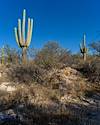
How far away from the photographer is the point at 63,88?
11.9 m

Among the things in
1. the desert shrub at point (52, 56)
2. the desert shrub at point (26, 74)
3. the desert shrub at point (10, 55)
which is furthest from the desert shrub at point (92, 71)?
the desert shrub at point (10, 55)

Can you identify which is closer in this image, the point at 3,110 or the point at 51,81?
the point at 3,110

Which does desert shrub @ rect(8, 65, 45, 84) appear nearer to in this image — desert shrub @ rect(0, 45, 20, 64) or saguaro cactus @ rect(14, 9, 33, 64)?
saguaro cactus @ rect(14, 9, 33, 64)

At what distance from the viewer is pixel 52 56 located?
17797 mm

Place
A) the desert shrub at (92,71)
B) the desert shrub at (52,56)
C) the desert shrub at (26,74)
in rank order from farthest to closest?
1. the desert shrub at (52,56)
2. the desert shrub at (92,71)
3. the desert shrub at (26,74)

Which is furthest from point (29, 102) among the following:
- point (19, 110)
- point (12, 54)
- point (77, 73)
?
point (12, 54)

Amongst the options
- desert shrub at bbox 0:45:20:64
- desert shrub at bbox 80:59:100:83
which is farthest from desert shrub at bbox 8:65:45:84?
desert shrub at bbox 0:45:20:64

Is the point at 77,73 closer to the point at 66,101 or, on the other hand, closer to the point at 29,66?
the point at 29,66

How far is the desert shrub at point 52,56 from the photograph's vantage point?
15.2m

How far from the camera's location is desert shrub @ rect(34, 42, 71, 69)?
15.2 m

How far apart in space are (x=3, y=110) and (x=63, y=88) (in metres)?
3.67

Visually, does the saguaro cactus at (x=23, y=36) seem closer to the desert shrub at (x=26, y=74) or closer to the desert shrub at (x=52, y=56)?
the desert shrub at (x=52, y=56)

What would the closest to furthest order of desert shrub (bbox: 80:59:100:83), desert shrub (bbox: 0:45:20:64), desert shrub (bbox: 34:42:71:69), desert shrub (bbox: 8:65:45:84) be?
1. desert shrub (bbox: 8:65:45:84)
2. desert shrub (bbox: 80:59:100:83)
3. desert shrub (bbox: 34:42:71:69)
4. desert shrub (bbox: 0:45:20:64)

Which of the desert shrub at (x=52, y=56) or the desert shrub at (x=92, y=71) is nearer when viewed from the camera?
the desert shrub at (x=92, y=71)
